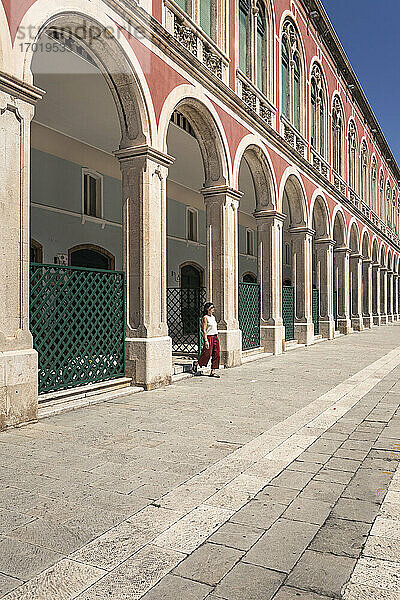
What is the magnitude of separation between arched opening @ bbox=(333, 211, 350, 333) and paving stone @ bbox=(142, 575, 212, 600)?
2199cm

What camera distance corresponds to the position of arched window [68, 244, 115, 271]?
14.5m

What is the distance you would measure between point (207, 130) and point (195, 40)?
181cm

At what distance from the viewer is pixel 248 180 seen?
18.9 meters

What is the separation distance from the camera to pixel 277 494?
13.8ft

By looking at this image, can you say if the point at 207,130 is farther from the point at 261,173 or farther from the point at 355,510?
the point at 355,510

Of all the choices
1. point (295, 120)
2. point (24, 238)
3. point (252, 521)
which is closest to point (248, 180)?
point (295, 120)

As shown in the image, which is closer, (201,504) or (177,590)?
(177,590)

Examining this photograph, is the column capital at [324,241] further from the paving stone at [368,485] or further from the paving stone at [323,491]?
the paving stone at [323,491]

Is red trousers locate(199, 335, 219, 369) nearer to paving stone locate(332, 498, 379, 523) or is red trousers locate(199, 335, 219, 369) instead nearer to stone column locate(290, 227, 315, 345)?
paving stone locate(332, 498, 379, 523)

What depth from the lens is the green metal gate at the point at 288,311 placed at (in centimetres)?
1740

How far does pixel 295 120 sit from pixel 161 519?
16.9 meters

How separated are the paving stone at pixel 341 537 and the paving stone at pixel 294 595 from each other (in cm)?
50

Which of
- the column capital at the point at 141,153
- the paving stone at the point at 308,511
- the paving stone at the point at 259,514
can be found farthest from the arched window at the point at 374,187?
the paving stone at the point at 259,514

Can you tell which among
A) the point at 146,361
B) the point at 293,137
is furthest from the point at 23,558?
the point at 293,137
